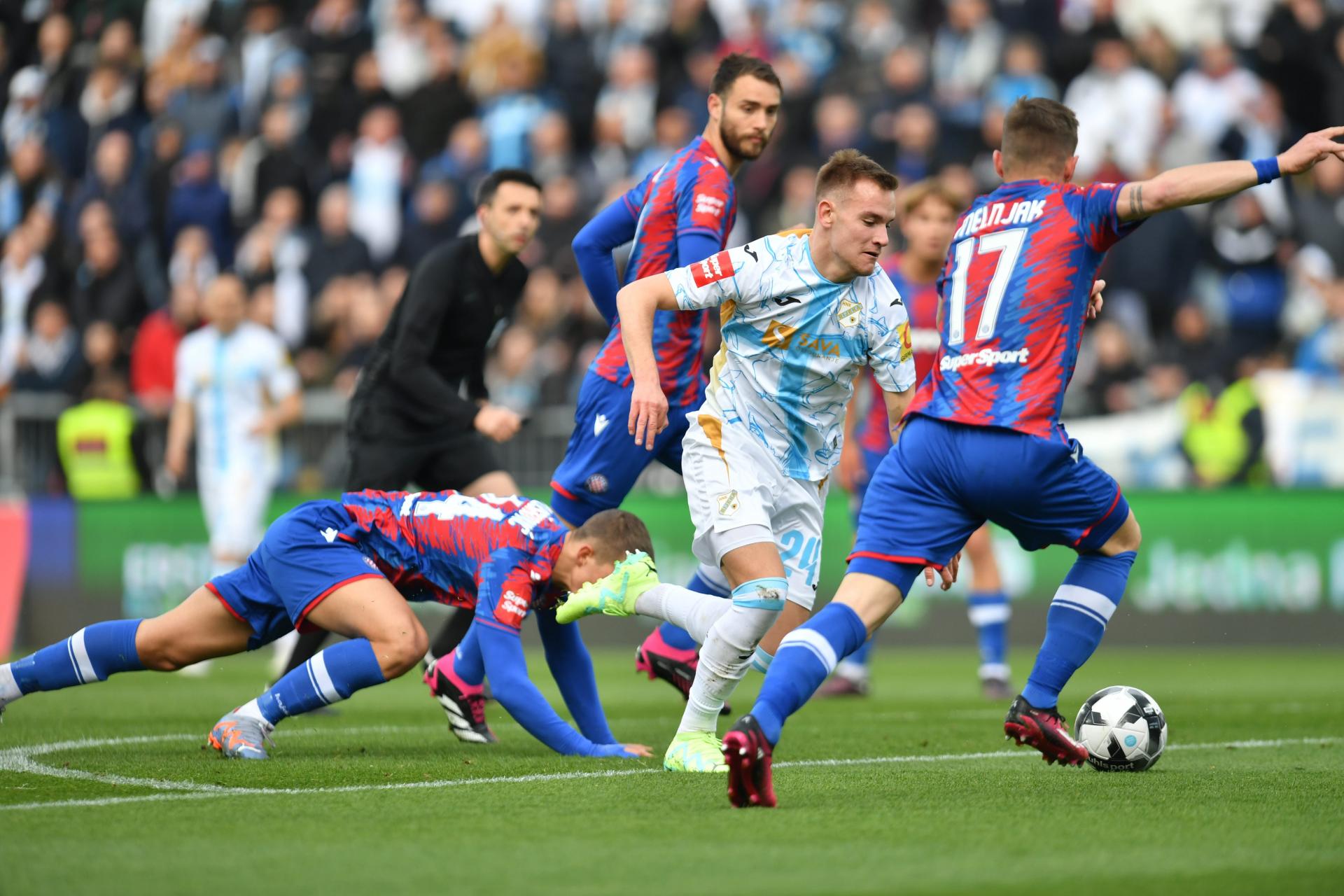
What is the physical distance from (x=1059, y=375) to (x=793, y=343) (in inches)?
41.7

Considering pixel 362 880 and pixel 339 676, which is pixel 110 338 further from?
pixel 362 880

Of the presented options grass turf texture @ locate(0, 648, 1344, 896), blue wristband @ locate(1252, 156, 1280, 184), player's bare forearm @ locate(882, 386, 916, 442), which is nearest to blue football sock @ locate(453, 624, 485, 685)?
grass turf texture @ locate(0, 648, 1344, 896)

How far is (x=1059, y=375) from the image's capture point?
5.73 meters

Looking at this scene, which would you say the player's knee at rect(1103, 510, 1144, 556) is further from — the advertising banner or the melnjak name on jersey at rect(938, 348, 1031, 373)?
the advertising banner

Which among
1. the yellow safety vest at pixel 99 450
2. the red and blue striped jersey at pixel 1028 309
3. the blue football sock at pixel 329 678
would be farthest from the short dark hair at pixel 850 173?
the yellow safety vest at pixel 99 450

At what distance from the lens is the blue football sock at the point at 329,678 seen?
646 cm

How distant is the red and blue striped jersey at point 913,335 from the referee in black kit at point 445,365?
2348 mm

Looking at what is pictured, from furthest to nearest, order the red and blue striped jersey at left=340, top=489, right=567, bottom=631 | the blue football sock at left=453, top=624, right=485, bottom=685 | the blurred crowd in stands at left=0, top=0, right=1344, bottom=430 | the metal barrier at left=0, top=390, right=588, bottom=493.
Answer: the blurred crowd in stands at left=0, top=0, right=1344, bottom=430 < the metal barrier at left=0, top=390, right=588, bottom=493 < the blue football sock at left=453, top=624, right=485, bottom=685 < the red and blue striped jersey at left=340, top=489, right=567, bottom=631

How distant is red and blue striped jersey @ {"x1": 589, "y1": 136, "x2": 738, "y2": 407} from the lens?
749cm

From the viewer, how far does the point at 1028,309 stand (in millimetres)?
5730

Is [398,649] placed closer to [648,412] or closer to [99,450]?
[648,412]

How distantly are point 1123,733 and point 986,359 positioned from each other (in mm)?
1635

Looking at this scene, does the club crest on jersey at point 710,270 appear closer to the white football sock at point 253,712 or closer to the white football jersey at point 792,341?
the white football jersey at point 792,341

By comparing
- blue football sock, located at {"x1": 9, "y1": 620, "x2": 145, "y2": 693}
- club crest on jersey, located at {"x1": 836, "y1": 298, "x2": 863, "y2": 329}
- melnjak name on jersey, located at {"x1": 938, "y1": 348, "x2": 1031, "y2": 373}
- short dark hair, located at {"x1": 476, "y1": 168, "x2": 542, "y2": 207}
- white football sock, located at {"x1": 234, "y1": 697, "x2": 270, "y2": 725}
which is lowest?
white football sock, located at {"x1": 234, "y1": 697, "x2": 270, "y2": 725}
